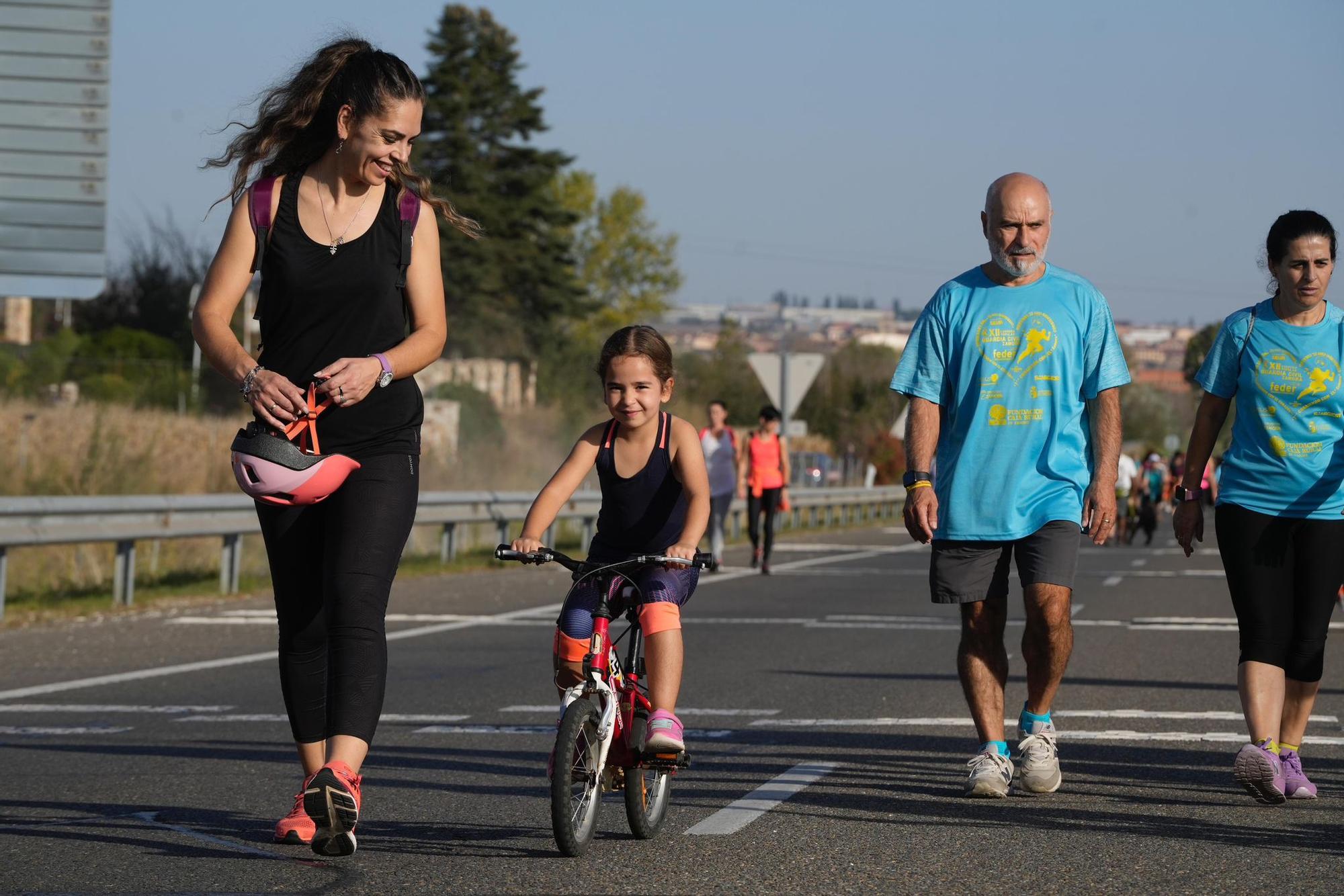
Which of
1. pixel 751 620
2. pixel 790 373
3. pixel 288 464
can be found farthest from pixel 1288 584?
pixel 790 373

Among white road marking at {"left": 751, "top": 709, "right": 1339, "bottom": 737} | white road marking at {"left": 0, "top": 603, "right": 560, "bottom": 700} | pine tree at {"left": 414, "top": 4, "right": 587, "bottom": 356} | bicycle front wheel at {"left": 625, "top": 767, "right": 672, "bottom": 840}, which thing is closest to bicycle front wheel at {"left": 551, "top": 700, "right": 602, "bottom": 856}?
bicycle front wheel at {"left": 625, "top": 767, "right": 672, "bottom": 840}

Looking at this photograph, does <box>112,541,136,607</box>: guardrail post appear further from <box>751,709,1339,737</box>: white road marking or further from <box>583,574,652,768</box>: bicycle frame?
<box>583,574,652,768</box>: bicycle frame

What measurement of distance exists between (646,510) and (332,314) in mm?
1129

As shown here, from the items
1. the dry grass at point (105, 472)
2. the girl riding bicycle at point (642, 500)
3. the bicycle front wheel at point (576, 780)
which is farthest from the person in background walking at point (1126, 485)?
the bicycle front wheel at point (576, 780)

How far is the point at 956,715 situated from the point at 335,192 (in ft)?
15.2

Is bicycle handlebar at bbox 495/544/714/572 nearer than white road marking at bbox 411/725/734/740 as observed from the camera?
Yes

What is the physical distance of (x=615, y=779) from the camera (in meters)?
5.57

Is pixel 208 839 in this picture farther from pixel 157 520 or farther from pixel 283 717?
pixel 157 520

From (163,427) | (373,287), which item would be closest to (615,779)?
(373,287)

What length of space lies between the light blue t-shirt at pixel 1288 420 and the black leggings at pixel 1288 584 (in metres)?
0.06

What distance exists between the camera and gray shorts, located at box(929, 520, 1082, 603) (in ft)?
21.7

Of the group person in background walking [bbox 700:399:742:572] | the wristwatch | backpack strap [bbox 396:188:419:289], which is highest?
backpack strap [bbox 396:188:419:289]

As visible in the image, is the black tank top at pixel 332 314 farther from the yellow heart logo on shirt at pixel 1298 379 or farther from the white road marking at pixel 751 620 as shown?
the white road marking at pixel 751 620

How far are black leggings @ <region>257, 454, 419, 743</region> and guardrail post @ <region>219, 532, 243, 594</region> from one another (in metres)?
11.2
